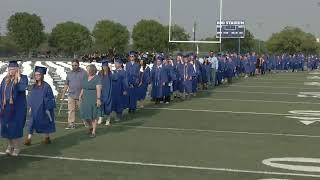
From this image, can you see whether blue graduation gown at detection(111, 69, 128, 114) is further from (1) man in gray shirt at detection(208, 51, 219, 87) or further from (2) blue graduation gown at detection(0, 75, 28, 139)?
(1) man in gray shirt at detection(208, 51, 219, 87)

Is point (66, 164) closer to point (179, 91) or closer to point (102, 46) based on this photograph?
point (179, 91)

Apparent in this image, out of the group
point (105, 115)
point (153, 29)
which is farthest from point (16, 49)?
point (105, 115)

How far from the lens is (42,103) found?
433 inches

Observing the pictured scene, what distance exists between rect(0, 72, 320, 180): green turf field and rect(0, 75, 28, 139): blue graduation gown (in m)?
0.43

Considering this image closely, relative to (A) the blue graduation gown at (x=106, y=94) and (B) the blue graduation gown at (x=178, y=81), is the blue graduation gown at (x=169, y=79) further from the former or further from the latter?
(A) the blue graduation gown at (x=106, y=94)

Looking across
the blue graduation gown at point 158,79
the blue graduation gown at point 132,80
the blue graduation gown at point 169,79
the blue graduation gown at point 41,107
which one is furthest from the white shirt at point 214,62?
the blue graduation gown at point 41,107

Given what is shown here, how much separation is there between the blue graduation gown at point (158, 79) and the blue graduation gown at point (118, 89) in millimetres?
4095

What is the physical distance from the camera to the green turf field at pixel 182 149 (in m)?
8.80

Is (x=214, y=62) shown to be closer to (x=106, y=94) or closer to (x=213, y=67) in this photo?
(x=213, y=67)

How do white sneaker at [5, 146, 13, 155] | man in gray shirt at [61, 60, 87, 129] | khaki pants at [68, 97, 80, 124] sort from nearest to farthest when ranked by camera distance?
white sneaker at [5, 146, 13, 155], khaki pants at [68, 97, 80, 124], man in gray shirt at [61, 60, 87, 129]

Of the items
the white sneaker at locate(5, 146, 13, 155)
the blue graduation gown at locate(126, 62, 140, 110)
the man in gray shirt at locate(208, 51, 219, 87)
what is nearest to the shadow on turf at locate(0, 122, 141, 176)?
the white sneaker at locate(5, 146, 13, 155)

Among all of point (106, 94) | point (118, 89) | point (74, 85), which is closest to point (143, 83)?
point (118, 89)

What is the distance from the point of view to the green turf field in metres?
8.80

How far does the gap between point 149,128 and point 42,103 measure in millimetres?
3570
